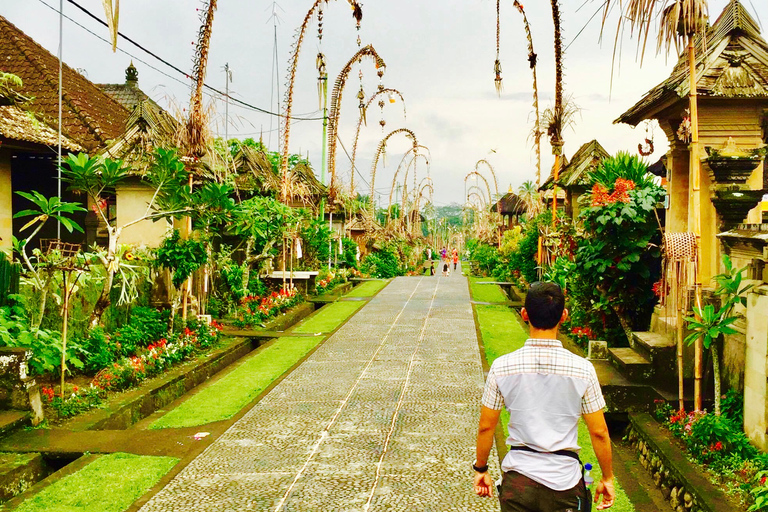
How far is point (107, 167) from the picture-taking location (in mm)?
7969

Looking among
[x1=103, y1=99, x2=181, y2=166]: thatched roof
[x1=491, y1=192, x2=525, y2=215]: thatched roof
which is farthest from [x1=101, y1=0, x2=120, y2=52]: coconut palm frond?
[x1=491, y1=192, x2=525, y2=215]: thatched roof

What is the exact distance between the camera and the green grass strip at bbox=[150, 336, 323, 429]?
7508 mm

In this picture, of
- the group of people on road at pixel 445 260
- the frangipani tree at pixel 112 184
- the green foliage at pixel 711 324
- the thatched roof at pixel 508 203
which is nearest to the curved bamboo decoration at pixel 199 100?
the frangipani tree at pixel 112 184

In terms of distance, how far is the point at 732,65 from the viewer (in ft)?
25.2

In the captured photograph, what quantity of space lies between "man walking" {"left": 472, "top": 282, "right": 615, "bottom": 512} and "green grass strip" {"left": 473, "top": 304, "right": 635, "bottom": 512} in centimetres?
267

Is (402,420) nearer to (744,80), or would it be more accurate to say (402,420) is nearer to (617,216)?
(617,216)

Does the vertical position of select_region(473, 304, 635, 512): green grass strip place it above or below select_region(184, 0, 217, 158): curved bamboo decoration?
below

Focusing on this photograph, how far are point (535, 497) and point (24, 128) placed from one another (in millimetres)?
11024

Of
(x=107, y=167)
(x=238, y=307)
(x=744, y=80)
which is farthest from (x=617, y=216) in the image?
(x=238, y=307)

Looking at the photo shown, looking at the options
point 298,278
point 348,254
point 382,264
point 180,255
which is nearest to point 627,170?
point 180,255

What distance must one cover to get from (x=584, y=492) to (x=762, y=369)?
2.82m

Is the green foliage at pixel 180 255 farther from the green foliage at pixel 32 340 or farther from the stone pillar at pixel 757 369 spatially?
the stone pillar at pixel 757 369

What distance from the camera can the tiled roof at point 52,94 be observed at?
13.9 metres

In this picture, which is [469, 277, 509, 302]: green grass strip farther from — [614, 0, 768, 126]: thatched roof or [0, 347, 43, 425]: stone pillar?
[0, 347, 43, 425]: stone pillar
